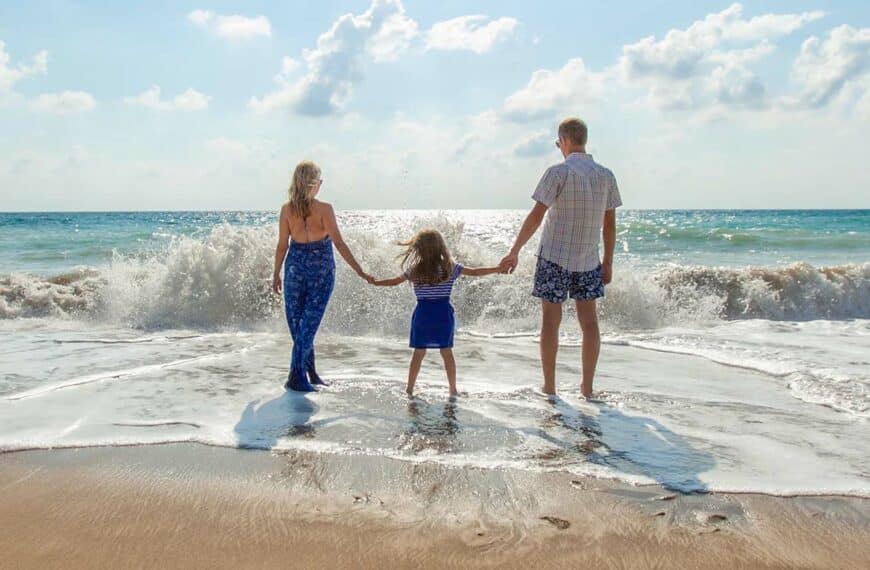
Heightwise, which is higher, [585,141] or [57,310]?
[585,141]

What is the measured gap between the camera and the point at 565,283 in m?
4.96

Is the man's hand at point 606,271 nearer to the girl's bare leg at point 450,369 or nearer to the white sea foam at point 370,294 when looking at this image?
the girl's bare leg at point 450,369

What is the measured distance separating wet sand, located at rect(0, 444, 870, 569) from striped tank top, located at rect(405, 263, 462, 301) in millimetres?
1741

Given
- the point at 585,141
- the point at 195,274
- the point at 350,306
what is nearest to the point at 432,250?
the point at 585,141

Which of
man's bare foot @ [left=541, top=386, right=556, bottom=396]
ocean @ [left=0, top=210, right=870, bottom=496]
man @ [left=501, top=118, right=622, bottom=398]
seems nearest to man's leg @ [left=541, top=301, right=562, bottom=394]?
man @ [left=501, top=118, right=622, bottom=398]

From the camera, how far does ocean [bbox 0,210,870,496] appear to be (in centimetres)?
392

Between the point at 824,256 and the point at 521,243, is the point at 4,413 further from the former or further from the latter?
the point at 824,256

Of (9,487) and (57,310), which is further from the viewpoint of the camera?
(57,310)

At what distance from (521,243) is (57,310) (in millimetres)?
8893

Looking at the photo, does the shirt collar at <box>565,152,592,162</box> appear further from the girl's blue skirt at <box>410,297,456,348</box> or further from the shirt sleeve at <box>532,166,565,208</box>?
the girl's blue skirt at <box>410,297,456,348</box>

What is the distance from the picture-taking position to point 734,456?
3.83m

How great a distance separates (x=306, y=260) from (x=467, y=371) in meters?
1.87

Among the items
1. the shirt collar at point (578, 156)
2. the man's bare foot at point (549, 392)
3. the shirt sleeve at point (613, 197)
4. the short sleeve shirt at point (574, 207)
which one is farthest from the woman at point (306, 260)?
the shirt sleeve at point (613, 197)

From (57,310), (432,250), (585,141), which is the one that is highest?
(585,141)
